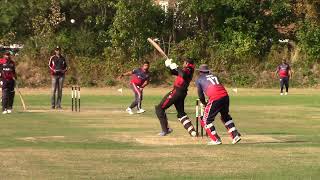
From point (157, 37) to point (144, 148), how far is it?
130 ft

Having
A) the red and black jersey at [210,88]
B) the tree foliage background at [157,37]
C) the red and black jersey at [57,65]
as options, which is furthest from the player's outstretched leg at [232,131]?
the tree foliage background at [157,37]

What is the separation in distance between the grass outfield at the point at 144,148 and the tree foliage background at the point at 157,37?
24919 millimetres

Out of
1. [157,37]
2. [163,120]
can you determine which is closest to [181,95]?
[163,120]

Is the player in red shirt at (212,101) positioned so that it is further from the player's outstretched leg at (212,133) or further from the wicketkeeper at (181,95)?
the wicketkeeper at (181,95)

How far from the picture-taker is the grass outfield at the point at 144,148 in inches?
512

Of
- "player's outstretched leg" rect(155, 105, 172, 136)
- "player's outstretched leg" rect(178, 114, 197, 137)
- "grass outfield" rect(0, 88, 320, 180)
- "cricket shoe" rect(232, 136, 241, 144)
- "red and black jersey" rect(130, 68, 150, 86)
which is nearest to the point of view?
"grass outfield" rect(0, 88, 320, 180)

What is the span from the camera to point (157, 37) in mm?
56188

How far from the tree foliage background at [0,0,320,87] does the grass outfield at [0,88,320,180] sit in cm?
2492

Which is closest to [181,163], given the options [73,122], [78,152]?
[78,152]

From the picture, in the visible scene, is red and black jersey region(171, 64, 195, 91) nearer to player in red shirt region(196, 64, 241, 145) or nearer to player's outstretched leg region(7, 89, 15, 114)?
player in red shirt region(196, 64, 241, 145)

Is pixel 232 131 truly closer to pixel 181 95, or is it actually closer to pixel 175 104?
pixel 181 95

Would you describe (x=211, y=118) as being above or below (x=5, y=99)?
above

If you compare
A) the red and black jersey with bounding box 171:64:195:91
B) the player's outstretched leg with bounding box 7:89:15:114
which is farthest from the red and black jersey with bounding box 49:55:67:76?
the red and black jersey with bounding box 171:64:195:91

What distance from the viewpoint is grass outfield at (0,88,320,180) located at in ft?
42.7
